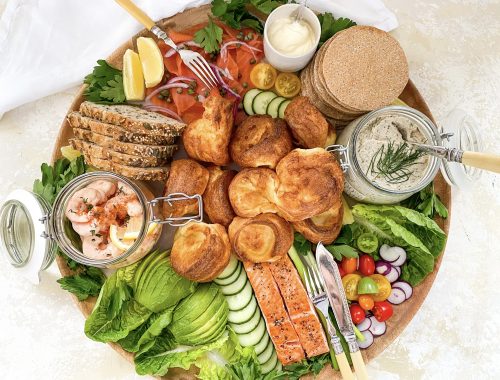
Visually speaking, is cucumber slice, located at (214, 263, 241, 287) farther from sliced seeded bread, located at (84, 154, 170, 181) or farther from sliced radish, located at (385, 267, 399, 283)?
sliced radish, located at (385, 267, 399, 283)

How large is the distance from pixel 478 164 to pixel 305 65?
1154 millimetres

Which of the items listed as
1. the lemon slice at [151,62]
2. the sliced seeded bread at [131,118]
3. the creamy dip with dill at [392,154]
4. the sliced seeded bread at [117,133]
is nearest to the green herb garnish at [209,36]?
the lemon slice at [151,62]

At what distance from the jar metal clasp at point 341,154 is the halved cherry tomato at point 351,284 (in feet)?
1.99

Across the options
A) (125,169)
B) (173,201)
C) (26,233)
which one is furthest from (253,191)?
(26,233)

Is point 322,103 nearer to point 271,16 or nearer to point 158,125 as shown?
point 271,16

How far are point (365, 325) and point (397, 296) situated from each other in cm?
24

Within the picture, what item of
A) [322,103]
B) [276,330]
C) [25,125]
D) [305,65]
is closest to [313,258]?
[276,330]

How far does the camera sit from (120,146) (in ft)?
8.20

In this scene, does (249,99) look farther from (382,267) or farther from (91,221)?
(382,267)

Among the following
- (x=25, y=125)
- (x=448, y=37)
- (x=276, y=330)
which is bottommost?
(x=276, y=330)

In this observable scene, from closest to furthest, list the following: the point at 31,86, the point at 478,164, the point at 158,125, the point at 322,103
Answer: the point at 478,164
the point at 158,125
the point at 322,103
the point at 31,86

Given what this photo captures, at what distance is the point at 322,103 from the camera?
2729 millimetres

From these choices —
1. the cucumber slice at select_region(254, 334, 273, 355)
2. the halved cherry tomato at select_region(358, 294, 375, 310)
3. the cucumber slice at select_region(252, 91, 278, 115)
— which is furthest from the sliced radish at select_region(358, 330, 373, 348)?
the cucumber slice at select_region(252, 91, 278, 115)

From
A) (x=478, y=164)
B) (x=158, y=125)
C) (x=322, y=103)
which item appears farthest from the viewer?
(x=322, y=103)
